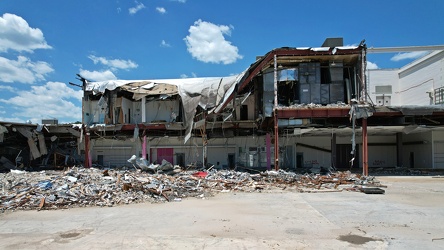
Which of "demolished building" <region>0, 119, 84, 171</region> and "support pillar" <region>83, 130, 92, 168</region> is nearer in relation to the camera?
"demolished building" <region>0, 119, 84, 171</region>

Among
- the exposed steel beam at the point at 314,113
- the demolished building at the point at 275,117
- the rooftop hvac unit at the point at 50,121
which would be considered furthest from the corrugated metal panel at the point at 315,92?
the rooftop hvac unit at the point at 50,121

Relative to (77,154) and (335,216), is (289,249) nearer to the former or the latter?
(335,216)

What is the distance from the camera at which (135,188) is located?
12156 millimetres

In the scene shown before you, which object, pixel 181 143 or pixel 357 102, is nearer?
pixel 357 102

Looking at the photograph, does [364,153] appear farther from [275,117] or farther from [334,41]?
[334,41]

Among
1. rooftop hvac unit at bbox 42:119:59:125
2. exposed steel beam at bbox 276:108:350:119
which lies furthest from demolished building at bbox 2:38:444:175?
rooftop hvac unit at bbox 42:119:59:125

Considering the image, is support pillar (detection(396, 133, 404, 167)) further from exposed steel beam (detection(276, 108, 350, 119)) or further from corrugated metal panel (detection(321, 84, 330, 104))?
exposed steel beam (detection(276, 108, 350, 119))

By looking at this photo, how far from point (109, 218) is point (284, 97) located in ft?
48.7

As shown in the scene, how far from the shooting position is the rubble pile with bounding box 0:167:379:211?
35.1 ft

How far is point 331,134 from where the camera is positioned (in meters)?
24.6

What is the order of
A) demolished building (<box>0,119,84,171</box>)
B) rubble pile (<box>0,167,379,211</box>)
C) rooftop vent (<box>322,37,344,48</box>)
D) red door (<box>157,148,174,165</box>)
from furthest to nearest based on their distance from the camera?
red door (<box>157,148,174,165</box>) < demolished building (<box>0,119,84,171</box>) < rooftop vent (<box>322,37,344,48</box>) < rubble pile (<box>0,167,379,211</box>)

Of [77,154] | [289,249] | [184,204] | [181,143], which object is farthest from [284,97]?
[77,154]

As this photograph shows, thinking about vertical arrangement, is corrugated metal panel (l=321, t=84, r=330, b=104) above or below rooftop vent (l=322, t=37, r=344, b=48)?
below

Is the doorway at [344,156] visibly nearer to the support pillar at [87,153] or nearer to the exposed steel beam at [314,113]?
the exposed steel beam at [314,113]
